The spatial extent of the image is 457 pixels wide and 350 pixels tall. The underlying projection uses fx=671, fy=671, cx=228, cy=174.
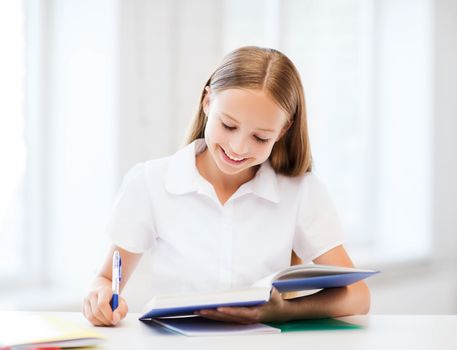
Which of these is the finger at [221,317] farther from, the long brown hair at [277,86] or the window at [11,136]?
the window at [11,136]

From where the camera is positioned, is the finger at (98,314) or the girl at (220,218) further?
the girl at (220,218)

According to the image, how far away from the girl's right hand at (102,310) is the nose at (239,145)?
1.30 ft

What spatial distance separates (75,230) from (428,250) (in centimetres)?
209

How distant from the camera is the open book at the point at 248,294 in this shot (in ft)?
3.80

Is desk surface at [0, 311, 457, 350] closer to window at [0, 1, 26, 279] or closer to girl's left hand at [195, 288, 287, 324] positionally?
girl's left hand at [195, 288, 287, 324]

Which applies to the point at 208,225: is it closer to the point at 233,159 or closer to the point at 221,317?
the point at 233,159

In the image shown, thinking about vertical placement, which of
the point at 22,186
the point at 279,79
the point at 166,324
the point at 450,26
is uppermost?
the point at 450,26

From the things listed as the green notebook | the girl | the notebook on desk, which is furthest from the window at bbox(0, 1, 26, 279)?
the green notebook

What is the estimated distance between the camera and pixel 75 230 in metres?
2.41

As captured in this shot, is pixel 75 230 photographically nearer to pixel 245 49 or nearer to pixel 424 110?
pixel 245 49

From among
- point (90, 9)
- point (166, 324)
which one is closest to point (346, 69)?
point (90, 9)

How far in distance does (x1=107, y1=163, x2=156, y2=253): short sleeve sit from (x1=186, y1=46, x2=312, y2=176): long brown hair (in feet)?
0.73

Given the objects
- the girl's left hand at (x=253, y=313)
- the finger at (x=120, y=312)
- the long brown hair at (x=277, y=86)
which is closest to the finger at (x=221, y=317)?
the girl's left hand at (x=253, y=313)

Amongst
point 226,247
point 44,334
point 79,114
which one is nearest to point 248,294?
point 44,334
